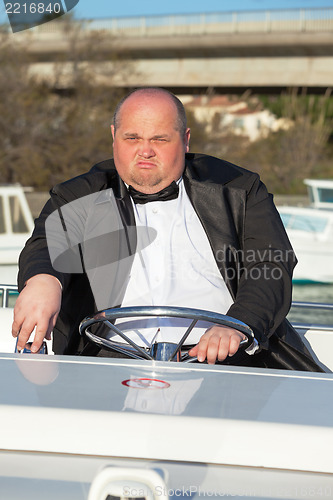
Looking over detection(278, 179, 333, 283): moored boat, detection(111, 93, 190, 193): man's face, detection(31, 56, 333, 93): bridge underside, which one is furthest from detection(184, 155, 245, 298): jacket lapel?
detection(31, 56, 333, 93): bridge underside

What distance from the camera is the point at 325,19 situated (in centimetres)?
2631

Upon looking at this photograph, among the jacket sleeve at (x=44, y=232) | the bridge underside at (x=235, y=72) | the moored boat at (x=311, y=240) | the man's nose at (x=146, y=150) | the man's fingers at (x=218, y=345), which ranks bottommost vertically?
the moored boat at (x=311, y=240)

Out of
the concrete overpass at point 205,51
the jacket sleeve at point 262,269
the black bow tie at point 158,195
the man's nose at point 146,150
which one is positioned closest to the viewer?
the jacket sleeve at point 262,269

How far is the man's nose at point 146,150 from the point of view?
8.89ft

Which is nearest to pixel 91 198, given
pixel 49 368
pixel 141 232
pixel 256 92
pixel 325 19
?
pixel 141 232

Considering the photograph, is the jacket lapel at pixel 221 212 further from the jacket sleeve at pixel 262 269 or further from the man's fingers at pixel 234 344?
the man's fingers at pixel 234 344

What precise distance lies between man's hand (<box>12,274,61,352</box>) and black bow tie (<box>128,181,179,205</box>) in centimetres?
68

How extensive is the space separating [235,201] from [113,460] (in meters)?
1.58

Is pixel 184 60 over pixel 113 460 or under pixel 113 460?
over

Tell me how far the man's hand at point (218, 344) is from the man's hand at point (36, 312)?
0.45 meters

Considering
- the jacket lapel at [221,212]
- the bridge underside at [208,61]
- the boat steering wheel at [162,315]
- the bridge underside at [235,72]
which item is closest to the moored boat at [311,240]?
the bridge underside at [208,61]

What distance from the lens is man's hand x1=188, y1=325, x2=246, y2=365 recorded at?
2117mm

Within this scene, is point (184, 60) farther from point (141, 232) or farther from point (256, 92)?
point (141, 232)

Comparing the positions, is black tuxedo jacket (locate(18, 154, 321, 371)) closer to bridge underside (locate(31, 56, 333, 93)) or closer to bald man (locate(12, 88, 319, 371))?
bald man (locate(12, 88, 319, 371))
